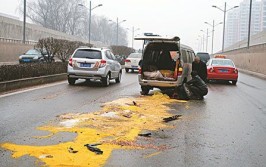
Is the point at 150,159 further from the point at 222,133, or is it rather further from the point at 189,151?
the point at 222,133

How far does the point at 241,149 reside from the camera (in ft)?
20.2

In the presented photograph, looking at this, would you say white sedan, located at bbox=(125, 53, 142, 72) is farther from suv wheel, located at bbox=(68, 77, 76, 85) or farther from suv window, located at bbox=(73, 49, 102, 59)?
suv window, located at bbox=(73, 49, 102, 59)

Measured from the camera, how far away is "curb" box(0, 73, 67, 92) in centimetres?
1273

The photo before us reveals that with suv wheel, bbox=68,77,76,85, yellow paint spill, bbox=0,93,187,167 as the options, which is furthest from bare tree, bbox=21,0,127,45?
yellow paint spill, bbox=0,93,187,167

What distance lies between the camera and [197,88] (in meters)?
13.0

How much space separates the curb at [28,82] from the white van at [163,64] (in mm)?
4551

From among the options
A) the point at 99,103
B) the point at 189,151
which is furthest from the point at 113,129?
the point at 99,103

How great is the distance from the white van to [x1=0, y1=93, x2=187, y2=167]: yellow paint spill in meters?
2.65

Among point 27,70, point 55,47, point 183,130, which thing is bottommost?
point 183,130

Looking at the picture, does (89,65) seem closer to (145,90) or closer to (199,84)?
(145,90)

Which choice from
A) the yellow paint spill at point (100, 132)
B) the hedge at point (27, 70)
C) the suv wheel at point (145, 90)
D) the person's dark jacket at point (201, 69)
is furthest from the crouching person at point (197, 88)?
the hedge at point (27, 70)

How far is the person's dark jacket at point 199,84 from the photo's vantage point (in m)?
12.9

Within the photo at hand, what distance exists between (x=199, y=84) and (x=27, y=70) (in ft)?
23.2

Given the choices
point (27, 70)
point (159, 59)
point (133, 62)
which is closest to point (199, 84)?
point (159, 59)
